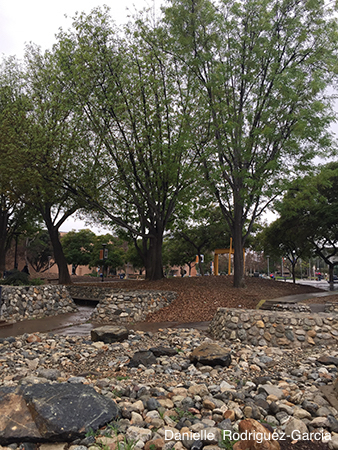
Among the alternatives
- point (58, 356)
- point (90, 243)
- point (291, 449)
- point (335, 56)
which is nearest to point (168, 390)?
point (291, 449)

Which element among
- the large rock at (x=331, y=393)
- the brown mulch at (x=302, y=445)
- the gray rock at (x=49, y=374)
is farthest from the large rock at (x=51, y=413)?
the large rock at (x=331, y=393)

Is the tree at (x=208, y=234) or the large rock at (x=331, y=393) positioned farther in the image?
the tree at (x=208, y=234)

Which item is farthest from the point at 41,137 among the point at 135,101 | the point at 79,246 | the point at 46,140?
the point at 79,246

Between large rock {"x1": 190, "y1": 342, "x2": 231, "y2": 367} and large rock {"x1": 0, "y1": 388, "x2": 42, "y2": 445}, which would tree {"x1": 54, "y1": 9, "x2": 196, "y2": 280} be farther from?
large rock {"x1": 0, "y1": 388, "x2": 42, "y2": 445}

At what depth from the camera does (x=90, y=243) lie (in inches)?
1780

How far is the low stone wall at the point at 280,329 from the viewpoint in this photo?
7902mm

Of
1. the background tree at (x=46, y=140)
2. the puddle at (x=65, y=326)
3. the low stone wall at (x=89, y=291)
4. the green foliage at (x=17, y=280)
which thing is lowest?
the puddle at (x=65, y=326)

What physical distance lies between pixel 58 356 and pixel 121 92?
11.7 metres

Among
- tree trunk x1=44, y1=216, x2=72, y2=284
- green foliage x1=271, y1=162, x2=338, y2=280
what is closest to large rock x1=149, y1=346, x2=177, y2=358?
green foliage x1=271, y1=162, x2=338, y2=280

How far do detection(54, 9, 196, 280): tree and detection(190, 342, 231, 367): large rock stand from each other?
9.73m

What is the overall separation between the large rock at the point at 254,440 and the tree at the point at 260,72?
1089 cm

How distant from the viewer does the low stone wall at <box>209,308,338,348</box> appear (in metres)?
7.90

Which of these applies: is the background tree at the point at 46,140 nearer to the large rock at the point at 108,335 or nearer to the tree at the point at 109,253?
the large rock at the point at 108,335

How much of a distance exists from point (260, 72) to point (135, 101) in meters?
5.63
